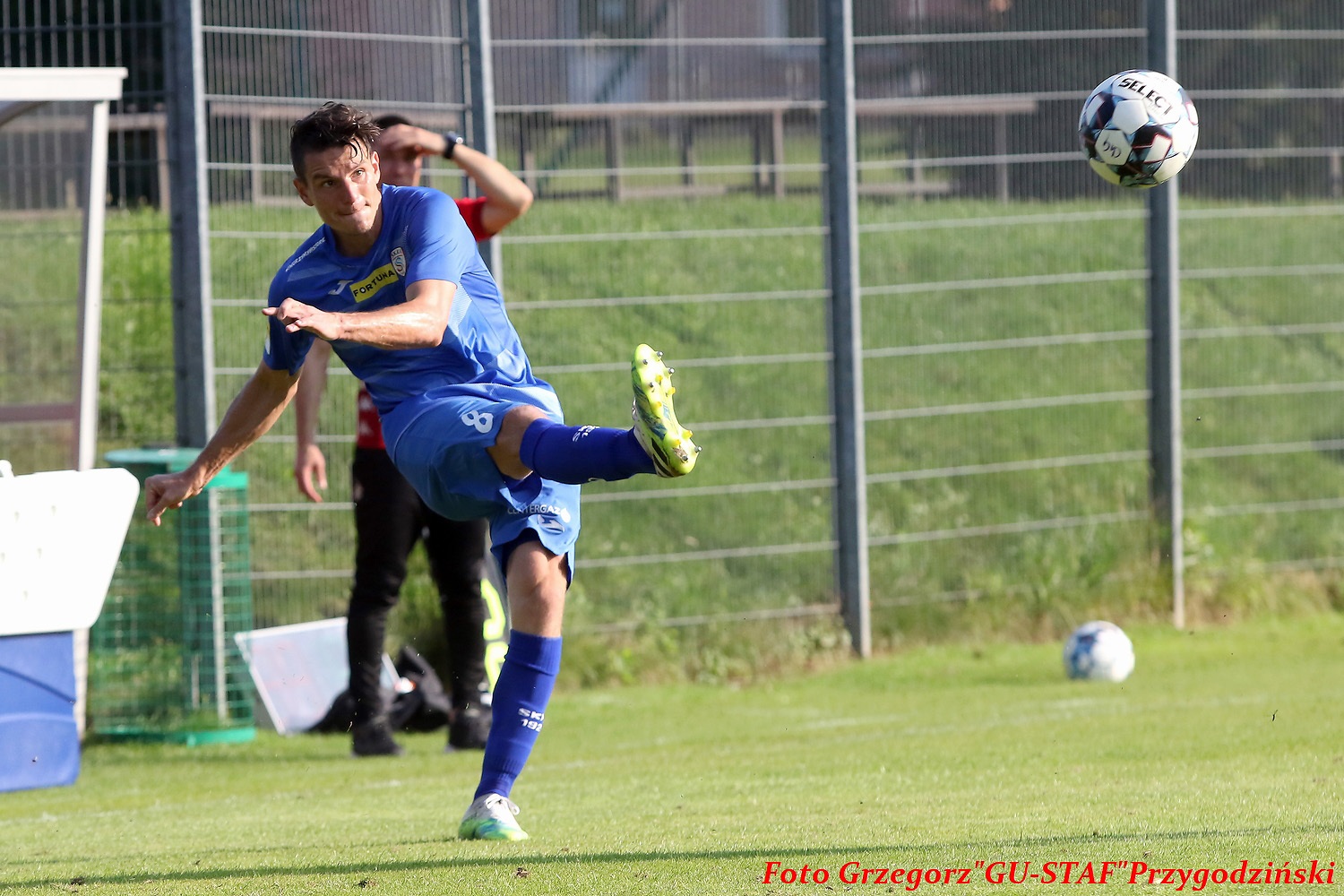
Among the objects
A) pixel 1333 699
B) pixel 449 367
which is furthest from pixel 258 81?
pixel 1333 699

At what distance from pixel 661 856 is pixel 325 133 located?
2.03m

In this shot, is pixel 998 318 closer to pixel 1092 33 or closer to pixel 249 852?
pixel 1092 33

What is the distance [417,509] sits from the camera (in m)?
7.14

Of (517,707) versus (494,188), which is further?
(494,188)

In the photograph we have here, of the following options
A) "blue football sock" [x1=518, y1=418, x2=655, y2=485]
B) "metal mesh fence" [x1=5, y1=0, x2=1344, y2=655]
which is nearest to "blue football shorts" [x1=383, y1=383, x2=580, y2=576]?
"blue football sock" [x1=518, y1=418, x2=655, y2=485]

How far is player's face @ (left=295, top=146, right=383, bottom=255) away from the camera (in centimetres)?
433

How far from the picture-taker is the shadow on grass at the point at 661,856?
3953mm

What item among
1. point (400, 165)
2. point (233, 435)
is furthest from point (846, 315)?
point (233, 435)

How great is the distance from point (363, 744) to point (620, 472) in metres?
3.42

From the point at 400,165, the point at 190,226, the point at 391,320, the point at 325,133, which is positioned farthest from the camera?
the point at 190,226

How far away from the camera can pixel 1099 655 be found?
8.52m

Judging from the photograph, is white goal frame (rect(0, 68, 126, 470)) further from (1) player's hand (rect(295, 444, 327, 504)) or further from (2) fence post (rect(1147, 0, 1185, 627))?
(2) fence post (rect(1147, 0, 1185, 627))

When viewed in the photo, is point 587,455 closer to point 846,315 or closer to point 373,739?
point 373,739

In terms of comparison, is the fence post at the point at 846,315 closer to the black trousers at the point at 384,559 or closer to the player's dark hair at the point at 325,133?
the black trousers at the point at 384,559
